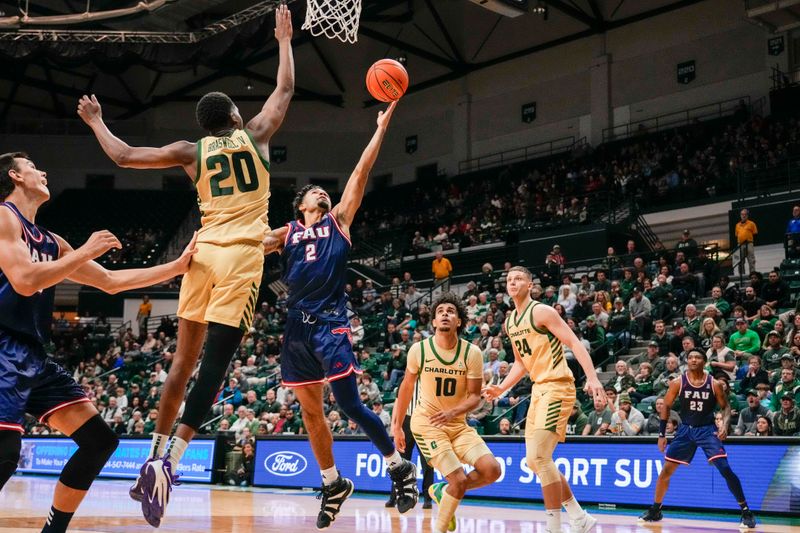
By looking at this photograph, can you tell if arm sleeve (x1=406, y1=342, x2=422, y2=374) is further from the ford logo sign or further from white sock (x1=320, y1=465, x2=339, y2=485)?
the ford logo sign

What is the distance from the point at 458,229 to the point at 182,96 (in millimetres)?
15216

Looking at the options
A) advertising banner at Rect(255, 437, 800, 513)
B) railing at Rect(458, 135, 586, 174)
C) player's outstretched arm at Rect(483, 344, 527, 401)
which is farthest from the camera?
railing at Rect(458, 135, 586, 174)

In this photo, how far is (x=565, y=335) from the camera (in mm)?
7789

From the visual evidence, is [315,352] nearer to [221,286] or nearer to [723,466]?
[221,286]

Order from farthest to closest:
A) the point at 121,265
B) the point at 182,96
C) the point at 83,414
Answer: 1. the point at 182,96
2. the point at 121,265
3. the point at 83,414

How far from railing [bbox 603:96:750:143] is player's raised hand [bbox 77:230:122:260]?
81.0ft

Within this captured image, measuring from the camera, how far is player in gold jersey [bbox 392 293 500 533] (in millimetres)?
7406

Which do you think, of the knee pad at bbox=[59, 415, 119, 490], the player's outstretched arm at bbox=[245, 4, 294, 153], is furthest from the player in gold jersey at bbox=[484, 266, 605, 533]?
the knee pad at bbox=[59, 415, 119, 490]

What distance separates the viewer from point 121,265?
3312 cm

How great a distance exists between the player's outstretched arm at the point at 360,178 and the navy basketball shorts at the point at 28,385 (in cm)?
223

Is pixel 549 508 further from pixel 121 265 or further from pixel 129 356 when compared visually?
pixel 121 265

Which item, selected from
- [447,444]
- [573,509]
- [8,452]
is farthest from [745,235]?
[8,452]

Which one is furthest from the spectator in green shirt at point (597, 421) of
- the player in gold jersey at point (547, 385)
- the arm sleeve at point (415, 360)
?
the arm sleeve at point (415, 360)

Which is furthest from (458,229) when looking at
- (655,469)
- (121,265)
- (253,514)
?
(253,514)
